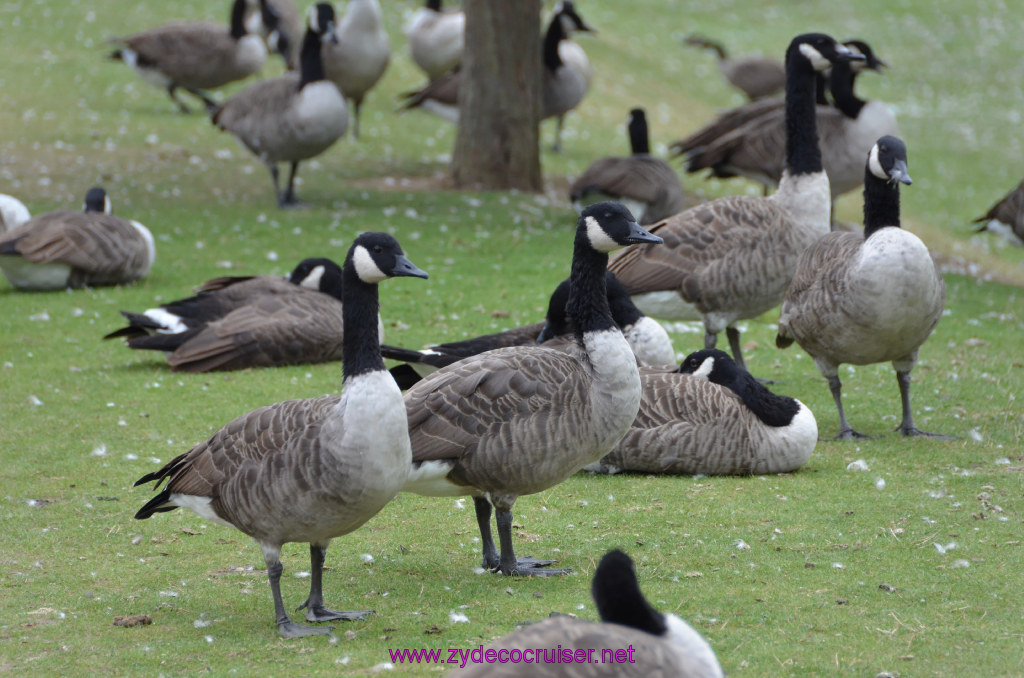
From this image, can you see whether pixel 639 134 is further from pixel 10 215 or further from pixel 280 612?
pixel 280 612

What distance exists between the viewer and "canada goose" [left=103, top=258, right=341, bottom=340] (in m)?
11.0

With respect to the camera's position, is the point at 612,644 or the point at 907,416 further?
the point at 907,416

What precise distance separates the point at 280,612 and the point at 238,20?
793 inches

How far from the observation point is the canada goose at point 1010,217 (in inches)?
618

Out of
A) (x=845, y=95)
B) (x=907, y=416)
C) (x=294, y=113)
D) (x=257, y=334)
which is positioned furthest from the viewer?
(x=845, y=95)

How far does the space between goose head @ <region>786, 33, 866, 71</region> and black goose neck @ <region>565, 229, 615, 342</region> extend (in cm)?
617

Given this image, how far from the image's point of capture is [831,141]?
54.1 ft

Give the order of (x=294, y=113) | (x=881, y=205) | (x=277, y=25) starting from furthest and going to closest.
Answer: (x=277, y=25) → (x=294, y=113) → (x=881, y=205)

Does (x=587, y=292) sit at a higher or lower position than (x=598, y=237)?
lower

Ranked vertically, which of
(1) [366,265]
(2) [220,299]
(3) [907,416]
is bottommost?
(3) [907,416]

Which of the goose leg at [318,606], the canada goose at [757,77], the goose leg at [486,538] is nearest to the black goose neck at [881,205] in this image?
the goose leg at [486,538]

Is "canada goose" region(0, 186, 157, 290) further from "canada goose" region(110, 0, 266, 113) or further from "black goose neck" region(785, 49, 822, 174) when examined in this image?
"canada goose" region(110, 0, 266, 113)

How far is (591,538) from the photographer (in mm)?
7102

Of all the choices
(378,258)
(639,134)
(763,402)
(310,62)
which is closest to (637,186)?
(639,134)
